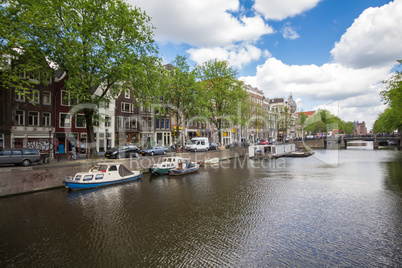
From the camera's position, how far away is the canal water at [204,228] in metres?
8.59

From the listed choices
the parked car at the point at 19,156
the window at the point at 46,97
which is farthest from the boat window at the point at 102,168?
the window at the point at 46,97

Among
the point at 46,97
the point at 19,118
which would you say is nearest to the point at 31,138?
the point at 19,118

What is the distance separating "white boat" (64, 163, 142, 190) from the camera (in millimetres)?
19203

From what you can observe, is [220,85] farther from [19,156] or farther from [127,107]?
[19,156]

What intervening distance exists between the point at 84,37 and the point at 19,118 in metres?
18.1

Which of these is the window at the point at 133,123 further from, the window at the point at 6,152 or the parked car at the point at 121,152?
the window at the point at 6,152

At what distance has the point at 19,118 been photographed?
31.7m

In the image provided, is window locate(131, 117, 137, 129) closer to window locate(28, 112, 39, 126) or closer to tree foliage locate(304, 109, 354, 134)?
window locate(28, 112, 39, 126)

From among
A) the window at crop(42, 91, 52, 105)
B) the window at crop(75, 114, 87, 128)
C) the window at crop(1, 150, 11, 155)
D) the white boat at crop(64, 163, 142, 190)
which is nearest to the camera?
the white boat at crop(64, 163, 142, 190)

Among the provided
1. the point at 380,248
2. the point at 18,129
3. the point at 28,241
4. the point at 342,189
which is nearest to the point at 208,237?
the point at 380,248

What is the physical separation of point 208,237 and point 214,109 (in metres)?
41.2

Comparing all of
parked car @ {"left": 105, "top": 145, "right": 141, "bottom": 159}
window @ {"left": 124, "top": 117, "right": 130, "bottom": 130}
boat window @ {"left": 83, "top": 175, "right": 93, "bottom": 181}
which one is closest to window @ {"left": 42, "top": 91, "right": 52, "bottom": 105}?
window @ {"left": 124, "top": 117, "right": 130, "bottom": 130}

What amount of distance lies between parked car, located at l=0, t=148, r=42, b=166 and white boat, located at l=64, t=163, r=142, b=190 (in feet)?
15.4

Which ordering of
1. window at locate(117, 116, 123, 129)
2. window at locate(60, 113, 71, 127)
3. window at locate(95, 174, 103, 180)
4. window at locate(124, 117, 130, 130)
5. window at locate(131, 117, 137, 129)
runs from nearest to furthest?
window at locate(95, 174, 103, 180) → window at locate(60, 113, 71, 127) → window at locate(117, 116, 123, 129) → window at locate(124, 117, 130, 130) → window at locate(131, 117, 137, 129)
